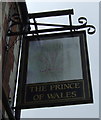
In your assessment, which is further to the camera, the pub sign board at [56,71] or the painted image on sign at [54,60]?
the painted image on sign at [54,60]

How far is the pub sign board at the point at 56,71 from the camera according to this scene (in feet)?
15.8

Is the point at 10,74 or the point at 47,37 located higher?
the point at 47,37

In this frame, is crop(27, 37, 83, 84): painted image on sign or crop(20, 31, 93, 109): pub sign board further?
crop(27, 37, 83, 84): painted image on sign

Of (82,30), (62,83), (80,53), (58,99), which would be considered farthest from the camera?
(82,30)

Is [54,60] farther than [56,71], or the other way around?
[54,60]

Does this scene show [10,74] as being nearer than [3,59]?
No

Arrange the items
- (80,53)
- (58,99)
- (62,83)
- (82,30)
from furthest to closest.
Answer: (82,30) < (80,53) < (62,83) < (58,99)

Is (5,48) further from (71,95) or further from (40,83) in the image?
(71,95)

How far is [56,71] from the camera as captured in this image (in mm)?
5375

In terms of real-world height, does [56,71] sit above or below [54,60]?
below

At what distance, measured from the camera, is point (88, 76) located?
5121mm

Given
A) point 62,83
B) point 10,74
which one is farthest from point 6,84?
point 62,83

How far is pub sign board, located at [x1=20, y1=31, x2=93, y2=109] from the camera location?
189 inches

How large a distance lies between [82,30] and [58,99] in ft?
5.76
